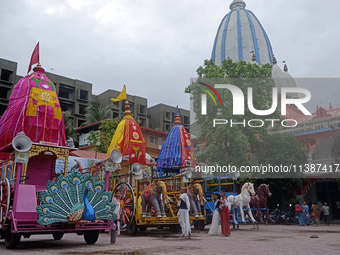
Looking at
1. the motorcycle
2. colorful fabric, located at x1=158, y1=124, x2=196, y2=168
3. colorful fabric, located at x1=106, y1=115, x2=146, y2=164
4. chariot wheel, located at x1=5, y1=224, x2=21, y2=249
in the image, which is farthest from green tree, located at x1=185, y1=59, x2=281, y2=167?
chariot wheel, located at x1=5, y1=224, x2=21, y2=249

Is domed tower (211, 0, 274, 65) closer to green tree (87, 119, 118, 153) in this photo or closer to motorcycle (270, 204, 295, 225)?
green tree (87, 119, 118, 153)

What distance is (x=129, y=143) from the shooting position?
15.0 metres

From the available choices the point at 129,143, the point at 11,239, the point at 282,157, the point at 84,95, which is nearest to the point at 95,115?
the point at 84,95

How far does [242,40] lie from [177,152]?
1231 inches

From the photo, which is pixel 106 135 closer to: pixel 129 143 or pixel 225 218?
pixel 129 143

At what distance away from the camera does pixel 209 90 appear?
75.5 ft

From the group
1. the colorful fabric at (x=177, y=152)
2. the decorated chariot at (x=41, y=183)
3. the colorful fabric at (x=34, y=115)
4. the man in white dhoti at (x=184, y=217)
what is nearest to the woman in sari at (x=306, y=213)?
the colorful fabric at (x=177, y=152)

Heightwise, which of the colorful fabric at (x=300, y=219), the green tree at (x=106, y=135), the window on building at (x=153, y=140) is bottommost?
the colorful fabric at (x=300, y=219)

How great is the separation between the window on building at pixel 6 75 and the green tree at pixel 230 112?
82.9 ft

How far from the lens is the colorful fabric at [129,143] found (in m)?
14.8

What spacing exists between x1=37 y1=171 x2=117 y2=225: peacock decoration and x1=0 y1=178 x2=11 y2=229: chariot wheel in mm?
1037

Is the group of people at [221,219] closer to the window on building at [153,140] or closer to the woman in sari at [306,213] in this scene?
the woman in sari at [306,213]

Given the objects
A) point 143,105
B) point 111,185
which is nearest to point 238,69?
point 111,185

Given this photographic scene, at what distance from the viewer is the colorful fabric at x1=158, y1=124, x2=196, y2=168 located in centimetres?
1591
